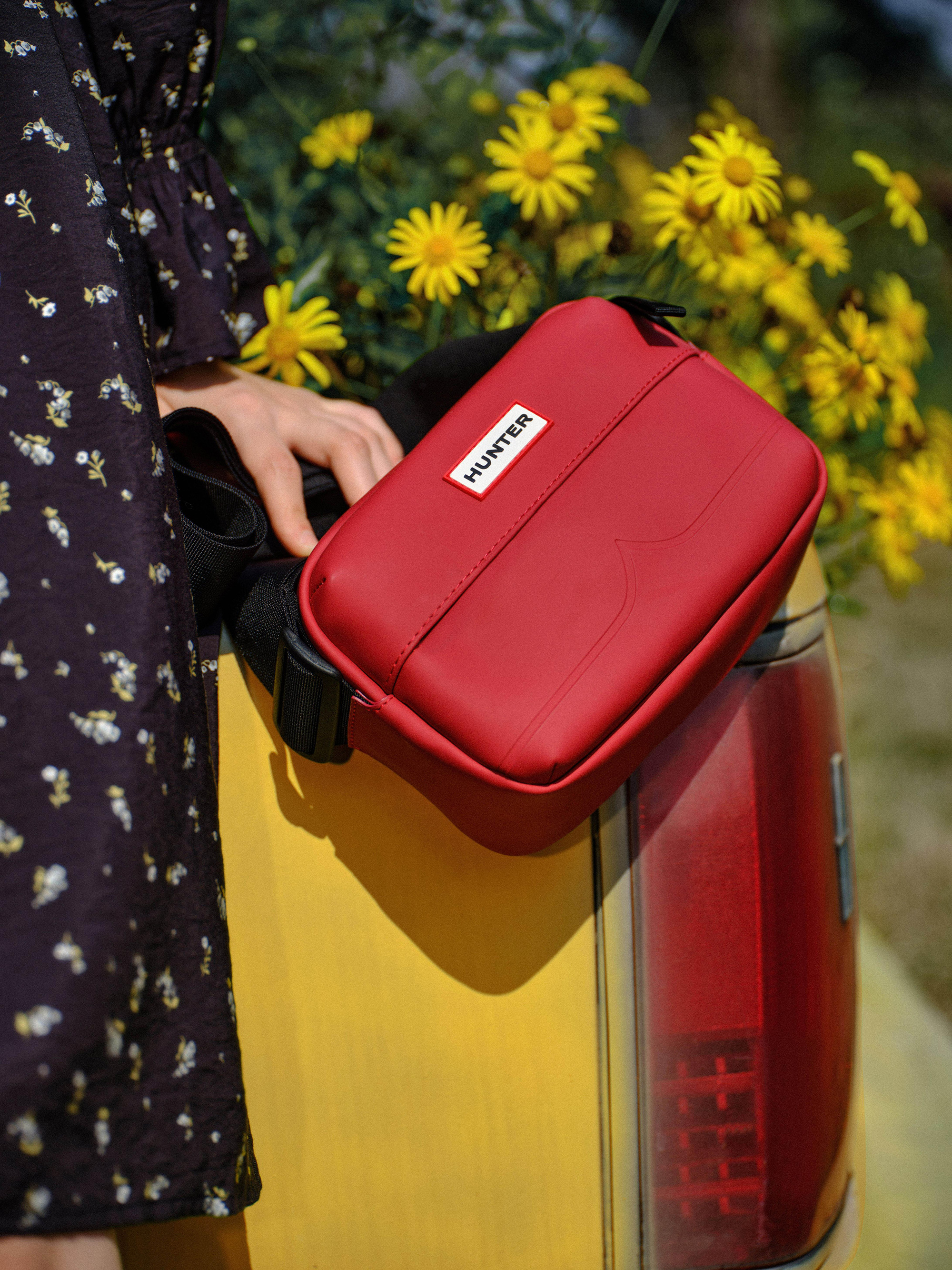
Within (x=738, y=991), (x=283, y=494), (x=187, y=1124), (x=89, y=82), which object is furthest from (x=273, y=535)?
(x=738, y=991)

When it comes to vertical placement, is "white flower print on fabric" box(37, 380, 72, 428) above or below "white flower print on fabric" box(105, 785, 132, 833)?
above

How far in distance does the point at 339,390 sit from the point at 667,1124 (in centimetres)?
109

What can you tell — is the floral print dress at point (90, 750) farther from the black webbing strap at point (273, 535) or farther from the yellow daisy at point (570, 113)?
the yellow daisy at point (570, 113)

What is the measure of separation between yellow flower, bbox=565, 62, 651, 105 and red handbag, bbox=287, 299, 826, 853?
592 millimetres

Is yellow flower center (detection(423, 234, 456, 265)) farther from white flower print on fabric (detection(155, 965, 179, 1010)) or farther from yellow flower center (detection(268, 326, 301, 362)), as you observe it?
white flower print on fabric (detection(155, 965, 179, 1010))

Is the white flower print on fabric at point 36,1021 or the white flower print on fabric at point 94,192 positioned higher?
the white flower print on fabric at point 94,192

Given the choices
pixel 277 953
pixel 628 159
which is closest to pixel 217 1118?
pixel 277 953

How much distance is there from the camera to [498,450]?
0.83 meters

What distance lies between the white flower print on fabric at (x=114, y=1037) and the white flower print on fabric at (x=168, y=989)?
45 mm

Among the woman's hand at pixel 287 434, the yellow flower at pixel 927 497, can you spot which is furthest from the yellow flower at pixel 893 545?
the woman's hand at pixel 287 434

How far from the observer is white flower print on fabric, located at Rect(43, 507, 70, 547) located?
744 millimetres

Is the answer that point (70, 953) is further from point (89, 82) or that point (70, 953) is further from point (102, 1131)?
point (89, 82)

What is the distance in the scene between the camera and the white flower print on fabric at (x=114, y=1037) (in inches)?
27.0

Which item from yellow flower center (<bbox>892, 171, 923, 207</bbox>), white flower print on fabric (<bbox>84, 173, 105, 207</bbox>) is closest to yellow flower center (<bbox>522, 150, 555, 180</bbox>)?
yellow flower center (<bbox>892, 171, 923, 207</bbox>)
